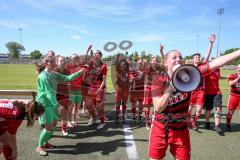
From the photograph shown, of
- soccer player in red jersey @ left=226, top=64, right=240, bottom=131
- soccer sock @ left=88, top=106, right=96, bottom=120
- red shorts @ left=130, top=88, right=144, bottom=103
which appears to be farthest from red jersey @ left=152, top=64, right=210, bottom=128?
soccer player in red jersey @ left=226, top=64, right=240, bottom=131

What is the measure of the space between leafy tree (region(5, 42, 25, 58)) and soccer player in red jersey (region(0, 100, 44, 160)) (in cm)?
14058

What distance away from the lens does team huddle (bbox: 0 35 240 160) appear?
360 cm

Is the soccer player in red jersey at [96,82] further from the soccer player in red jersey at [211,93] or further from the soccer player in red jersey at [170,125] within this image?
the soccer player in red jersey at [170,125]

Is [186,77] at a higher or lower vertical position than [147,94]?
higher

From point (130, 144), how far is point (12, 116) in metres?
3.11

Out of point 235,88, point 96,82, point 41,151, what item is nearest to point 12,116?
point 41,151

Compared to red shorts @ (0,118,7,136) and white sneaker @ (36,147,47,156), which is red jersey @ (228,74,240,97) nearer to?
white sneaker @ (36,147,47,156)

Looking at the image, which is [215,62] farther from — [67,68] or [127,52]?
[67,68]

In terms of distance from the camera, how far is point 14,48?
452 feet

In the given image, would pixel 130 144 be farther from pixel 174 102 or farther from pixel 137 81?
pixel 174 102

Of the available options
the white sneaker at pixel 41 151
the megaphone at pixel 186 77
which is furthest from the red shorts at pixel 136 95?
the megaphone at pixel 186 77

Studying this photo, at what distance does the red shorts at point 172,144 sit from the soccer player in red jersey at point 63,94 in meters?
3.58

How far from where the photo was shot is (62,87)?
23.7ft

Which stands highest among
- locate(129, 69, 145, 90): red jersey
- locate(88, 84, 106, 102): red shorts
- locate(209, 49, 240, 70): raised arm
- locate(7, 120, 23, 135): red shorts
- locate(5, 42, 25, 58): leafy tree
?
locate(5, 42, 25, 58): leafy tree
